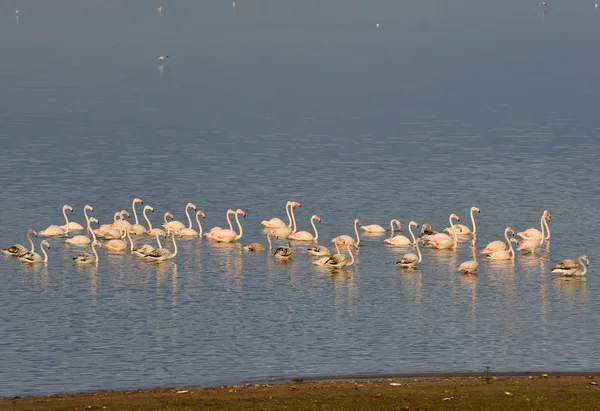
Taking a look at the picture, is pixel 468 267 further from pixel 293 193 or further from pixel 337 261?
pixel 293 193

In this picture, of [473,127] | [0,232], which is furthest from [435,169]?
[0,232]

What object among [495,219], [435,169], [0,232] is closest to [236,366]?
[0,232]

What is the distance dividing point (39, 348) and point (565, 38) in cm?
10511

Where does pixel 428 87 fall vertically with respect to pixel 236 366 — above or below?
above

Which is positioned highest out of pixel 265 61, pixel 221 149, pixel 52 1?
pixel 52 1

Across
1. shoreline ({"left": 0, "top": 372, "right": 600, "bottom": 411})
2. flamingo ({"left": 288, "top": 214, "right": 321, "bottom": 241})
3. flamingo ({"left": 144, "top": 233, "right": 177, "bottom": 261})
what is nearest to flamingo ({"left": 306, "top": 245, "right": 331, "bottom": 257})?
flamingo ({"left": 288, "top": 214, "right": 321, "bottom": 241})

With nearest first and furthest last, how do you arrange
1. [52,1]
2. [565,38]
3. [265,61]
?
[265,61], [565,38], [52,1]

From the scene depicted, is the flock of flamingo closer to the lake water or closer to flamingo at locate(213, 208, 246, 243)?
flamingo at locate(213, 208, 246, 243)

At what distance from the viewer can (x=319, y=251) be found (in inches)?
1415

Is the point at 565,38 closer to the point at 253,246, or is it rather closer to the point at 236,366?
the point at 253,246

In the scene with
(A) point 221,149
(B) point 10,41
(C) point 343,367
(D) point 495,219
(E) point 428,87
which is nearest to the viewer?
(C) point 343,367

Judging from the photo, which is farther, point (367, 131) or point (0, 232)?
point (367, 131)

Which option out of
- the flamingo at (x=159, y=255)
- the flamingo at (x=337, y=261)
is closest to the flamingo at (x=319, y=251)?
the flamingo at (x=337, y=261)

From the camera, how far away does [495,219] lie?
41.7m
